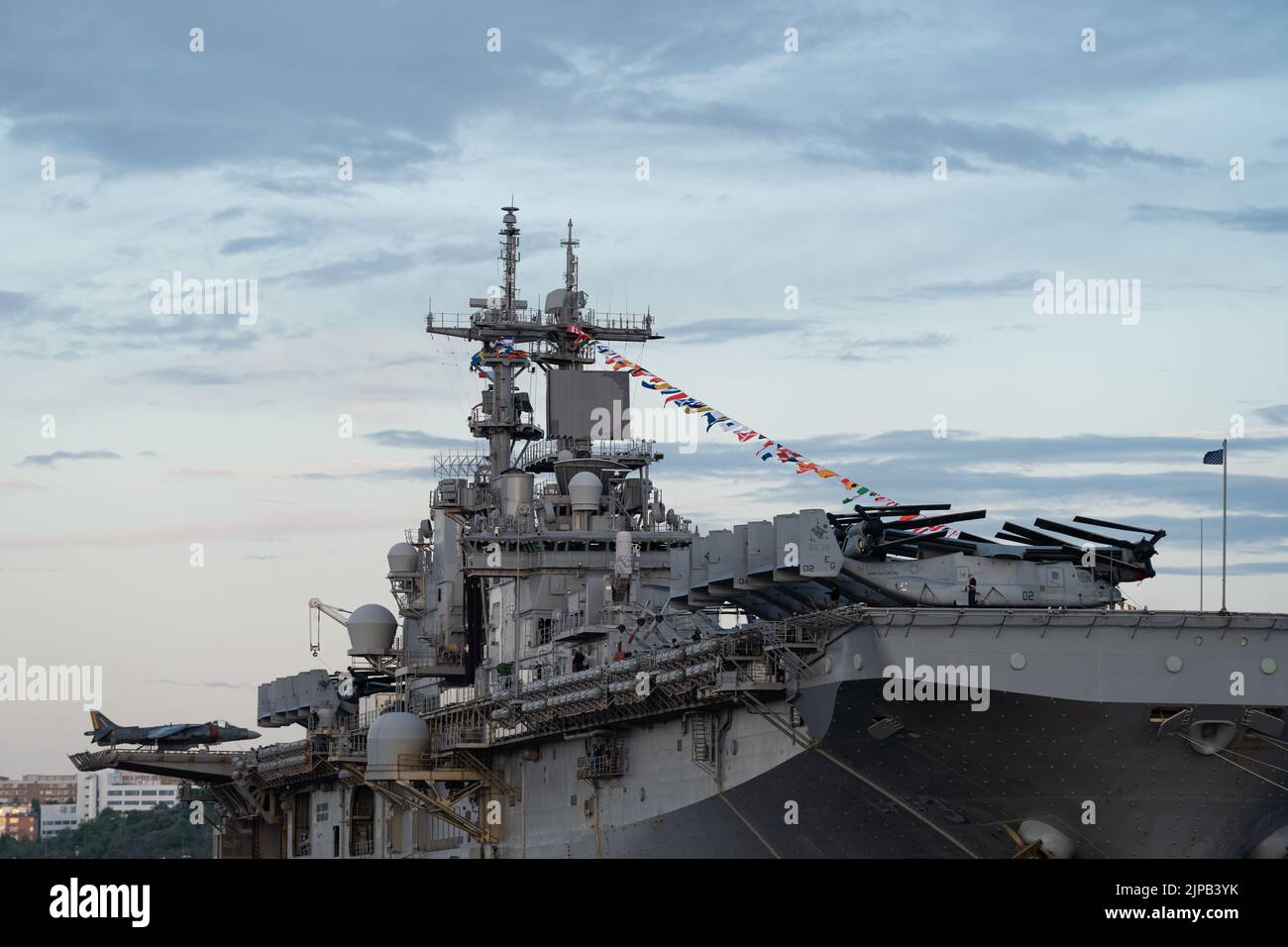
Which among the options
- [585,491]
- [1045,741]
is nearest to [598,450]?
[585,491]

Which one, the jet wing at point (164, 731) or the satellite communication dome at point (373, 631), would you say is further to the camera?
the jet wing at point (164, 731)

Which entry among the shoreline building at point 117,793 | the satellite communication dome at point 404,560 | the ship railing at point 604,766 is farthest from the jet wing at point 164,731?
the shoreline building at point 117,793

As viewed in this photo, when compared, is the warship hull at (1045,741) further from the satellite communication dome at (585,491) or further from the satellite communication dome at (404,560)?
the satellite communication dome at (404,560)

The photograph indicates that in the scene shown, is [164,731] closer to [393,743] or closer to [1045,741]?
[393,743]

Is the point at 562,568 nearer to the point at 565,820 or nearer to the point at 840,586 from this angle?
the point at 565,820

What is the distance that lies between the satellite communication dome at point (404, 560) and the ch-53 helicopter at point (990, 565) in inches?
859

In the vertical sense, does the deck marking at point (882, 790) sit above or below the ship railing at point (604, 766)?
above

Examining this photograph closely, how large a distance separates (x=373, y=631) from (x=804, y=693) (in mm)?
21270

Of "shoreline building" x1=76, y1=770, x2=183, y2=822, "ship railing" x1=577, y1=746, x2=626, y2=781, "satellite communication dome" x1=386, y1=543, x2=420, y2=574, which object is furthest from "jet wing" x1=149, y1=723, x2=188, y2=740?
"shoreline building" x1=76, y1=770, x2=183, y2=822

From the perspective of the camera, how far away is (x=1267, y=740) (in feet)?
85.1

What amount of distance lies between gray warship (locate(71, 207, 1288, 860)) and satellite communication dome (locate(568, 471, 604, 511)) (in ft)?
0.15

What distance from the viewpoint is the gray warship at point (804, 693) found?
1005 inches
